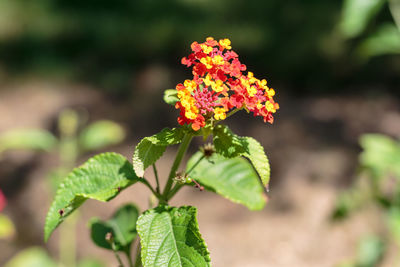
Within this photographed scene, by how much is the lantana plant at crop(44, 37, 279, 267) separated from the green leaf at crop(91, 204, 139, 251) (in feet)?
0.41

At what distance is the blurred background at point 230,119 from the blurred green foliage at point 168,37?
Result: 0.8 inches

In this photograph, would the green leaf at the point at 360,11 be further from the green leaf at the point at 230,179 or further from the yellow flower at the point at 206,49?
the yellow flower at the point at 206,49

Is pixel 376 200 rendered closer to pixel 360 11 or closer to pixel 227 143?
pixel 360 11

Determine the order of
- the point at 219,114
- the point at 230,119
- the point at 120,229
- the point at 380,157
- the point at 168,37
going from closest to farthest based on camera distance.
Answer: the point at 219,114
the point at 120,229
the point at 380,157
the point at 230,119
the point at 168,37

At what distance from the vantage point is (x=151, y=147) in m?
0.99

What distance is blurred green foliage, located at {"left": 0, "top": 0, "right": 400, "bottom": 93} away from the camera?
5.40m

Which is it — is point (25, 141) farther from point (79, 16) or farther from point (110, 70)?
point (79, 16)

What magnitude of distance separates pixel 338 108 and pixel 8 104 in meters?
3.71

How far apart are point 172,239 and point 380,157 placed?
162 centimetres

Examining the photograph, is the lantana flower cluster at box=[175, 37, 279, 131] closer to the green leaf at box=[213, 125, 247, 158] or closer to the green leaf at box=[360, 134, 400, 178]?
the green leaf at box=[213, 125, 247, 158]

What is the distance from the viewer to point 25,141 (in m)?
2.26

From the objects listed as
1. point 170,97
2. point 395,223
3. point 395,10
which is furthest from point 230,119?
point 170,97

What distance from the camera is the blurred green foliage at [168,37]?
540 centimetres

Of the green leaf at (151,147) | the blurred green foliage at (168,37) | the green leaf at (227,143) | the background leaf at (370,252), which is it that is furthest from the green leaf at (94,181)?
the blurred green foliage at (168,37)
